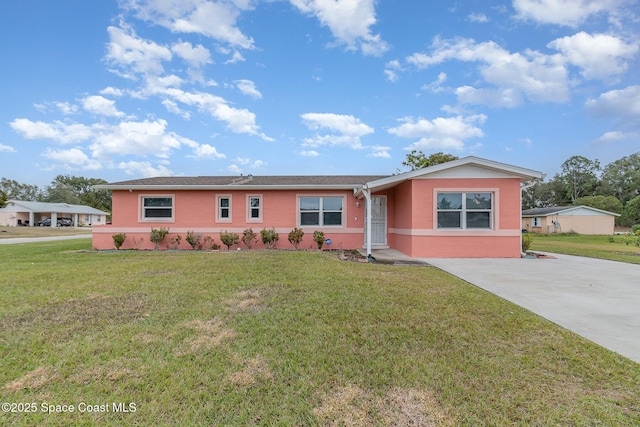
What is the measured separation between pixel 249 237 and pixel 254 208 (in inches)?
53.7

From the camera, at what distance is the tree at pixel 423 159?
89.5 feet

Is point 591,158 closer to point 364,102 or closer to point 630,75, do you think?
point 630,75

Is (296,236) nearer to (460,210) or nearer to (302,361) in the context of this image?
(460,210)

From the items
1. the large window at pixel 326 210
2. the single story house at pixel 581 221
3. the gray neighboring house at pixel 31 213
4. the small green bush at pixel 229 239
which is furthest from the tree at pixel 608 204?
the gray neighboring house at pixel 31 213

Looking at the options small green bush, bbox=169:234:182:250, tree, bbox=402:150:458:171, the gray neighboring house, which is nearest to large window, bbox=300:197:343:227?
small green bush, bbox=169:234:182:250

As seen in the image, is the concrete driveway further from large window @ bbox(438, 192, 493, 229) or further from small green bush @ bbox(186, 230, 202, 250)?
small green bush @ bbox(186, 230, 202, 250)

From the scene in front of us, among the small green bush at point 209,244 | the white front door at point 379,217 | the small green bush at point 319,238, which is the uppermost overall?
the white front door at point 379,217

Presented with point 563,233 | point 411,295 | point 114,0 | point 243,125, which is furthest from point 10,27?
point 563,233

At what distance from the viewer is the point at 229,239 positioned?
40.7 ft

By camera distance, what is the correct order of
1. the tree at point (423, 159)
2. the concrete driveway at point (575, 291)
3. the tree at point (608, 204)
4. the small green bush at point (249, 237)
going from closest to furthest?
the concrete driveway at point (575, 291) < the small green bush at point (249, 237) < the tree at point (423, 159) < the tree at point (608, 204)

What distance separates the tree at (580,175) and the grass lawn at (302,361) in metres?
64.6

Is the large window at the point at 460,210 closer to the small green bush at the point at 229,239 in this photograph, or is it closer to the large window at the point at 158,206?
the small green bush at the point at 229,239

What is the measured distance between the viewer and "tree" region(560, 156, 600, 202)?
51719 millimetres
